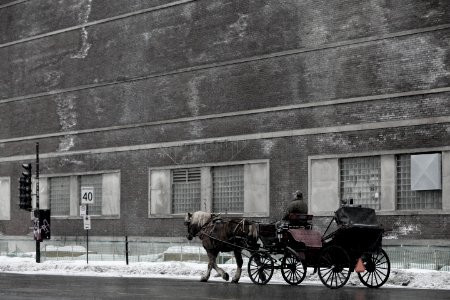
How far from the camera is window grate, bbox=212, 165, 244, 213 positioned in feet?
129

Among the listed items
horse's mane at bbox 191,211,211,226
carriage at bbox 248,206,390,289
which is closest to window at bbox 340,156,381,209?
horse's mane at bbox 191,211,211,226

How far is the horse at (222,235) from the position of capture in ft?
81.8

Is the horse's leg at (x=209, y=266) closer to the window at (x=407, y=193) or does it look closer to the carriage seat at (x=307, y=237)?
the carriage seat at (x=307, y=237)

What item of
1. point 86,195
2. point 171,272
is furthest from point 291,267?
point 86,195

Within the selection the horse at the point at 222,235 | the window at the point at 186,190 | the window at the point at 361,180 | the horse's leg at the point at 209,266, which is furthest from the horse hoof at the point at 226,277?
the window at the point at 186,190

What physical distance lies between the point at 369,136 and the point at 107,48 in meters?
17.0

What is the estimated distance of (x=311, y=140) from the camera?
36.1 meters

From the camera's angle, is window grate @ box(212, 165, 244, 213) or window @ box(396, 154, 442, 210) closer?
window @ box(396, 154, 442, 210)

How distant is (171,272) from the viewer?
29812 mm

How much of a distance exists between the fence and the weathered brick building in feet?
3.38

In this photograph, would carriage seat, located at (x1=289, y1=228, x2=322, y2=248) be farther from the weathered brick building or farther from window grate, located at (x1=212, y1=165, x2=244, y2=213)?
window grate, located at (x1=212, y1=165, x2=244, y2=213)

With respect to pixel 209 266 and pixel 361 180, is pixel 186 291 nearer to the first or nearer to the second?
pixel 209 266

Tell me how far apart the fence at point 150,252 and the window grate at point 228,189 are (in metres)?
2.31

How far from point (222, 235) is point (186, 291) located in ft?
15.9
